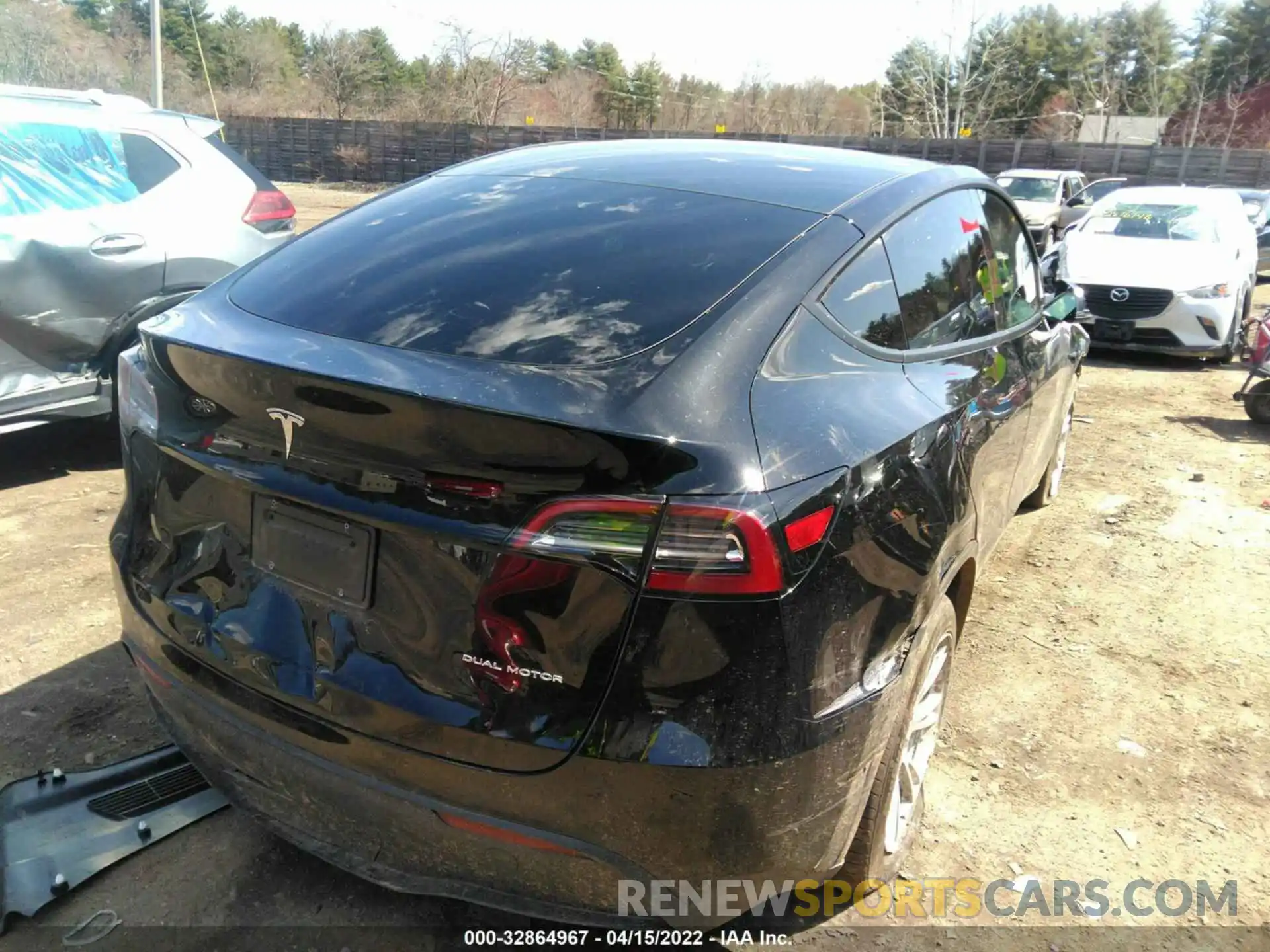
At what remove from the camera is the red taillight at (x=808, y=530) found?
72.1 inches

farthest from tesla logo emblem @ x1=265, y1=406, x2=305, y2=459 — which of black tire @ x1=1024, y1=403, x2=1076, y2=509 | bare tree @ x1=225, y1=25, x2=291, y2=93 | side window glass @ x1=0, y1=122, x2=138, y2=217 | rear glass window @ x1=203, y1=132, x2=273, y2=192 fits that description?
bare tree @ x1=225, y1=25, x2=291, y2=93

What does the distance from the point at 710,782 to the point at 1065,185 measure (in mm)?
23385

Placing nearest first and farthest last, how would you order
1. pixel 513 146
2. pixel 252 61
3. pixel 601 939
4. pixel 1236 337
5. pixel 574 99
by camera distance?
pixel 601 939 < pixel 1236 337 < pixel 513 146 < pixel 574 99 < pixel 252 61

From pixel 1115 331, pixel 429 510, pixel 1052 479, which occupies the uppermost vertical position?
pixel 429 510

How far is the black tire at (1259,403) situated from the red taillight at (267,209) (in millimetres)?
6895

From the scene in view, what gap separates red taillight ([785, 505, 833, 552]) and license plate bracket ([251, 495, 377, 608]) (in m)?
0.79

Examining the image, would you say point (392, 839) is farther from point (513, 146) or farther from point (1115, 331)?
point (513, 146)

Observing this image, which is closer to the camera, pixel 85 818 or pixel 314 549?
pixel 314 549

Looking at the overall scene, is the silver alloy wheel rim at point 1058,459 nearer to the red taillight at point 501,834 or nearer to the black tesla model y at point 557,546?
the black tesla model y at point 557,546

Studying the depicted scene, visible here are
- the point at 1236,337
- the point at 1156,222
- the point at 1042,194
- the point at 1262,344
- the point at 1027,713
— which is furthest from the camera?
the point at 1042,194

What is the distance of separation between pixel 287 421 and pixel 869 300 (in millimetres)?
1449

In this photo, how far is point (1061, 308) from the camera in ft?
14.0

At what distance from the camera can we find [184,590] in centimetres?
221
